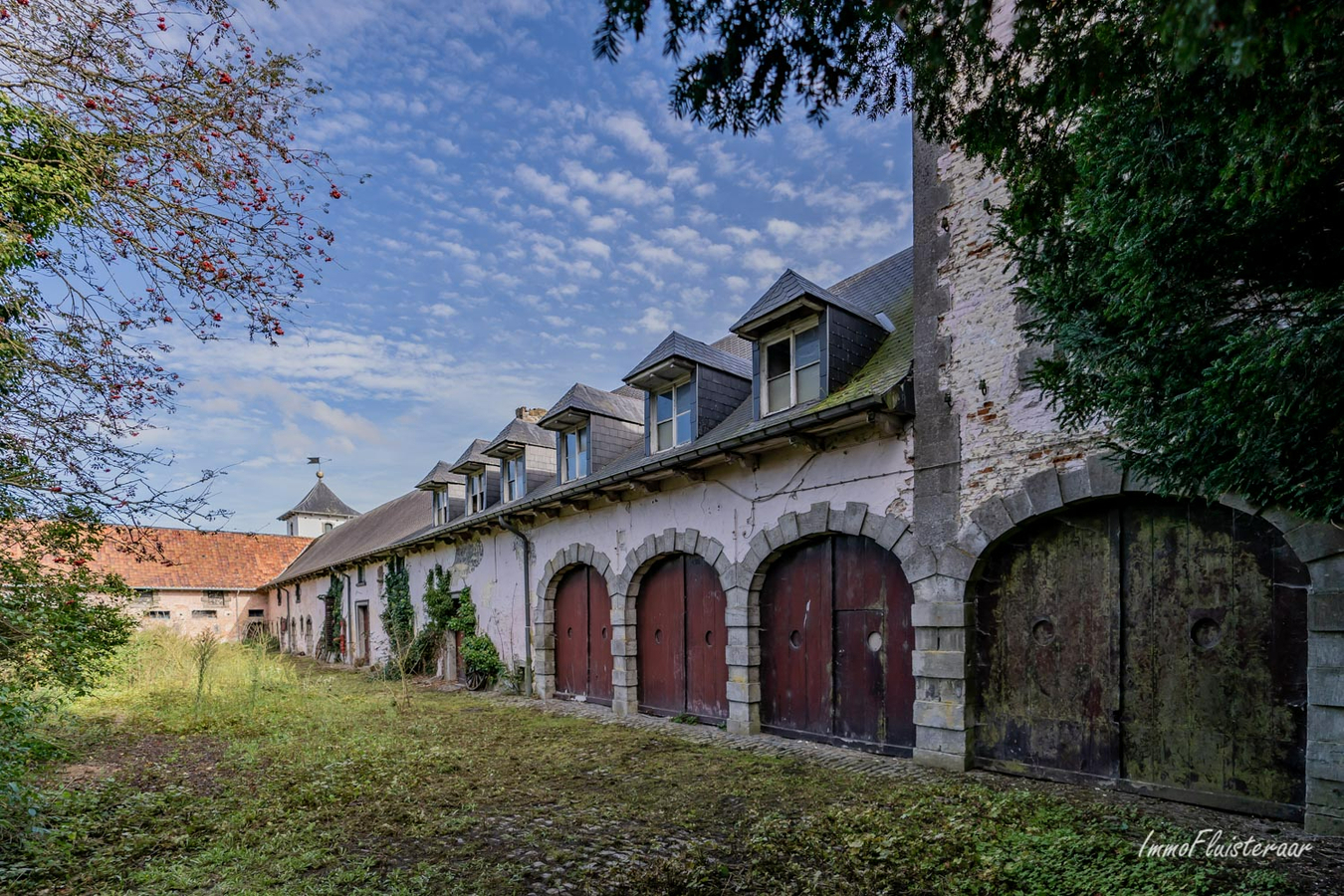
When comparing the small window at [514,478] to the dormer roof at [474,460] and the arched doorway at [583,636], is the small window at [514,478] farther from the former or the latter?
the arched doorway at [583,636]

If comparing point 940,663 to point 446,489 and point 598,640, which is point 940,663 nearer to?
point 598,640

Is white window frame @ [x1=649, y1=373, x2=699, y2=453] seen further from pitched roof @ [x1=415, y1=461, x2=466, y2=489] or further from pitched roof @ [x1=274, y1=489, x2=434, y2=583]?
pitched roof @ [x1=274, y1=489, x2=434, y2=583]

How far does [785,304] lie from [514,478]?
9018mm

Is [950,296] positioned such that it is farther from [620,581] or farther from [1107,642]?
[620,581]

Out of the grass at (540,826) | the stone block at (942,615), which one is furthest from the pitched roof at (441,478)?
the stone block at (942,615)

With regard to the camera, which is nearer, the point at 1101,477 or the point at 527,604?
the point at 1101,477

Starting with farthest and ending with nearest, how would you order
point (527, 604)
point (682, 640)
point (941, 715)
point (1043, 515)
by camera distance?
point (527, 604)
point (682, 640)
point (941, 715)
point (1043, 515)

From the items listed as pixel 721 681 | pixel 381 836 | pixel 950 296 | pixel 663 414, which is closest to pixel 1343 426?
pixel 950 296

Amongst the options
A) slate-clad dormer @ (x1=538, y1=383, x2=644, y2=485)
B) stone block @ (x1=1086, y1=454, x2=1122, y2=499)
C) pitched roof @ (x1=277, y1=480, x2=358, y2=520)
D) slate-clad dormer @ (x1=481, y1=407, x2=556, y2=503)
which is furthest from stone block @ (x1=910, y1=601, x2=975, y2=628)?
pitched roof @ (x1=277, y1=480, x2=358, y2=520)

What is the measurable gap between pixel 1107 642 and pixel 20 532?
26.0 ft

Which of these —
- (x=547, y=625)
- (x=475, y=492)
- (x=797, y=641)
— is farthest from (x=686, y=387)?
(x=475, y=492)

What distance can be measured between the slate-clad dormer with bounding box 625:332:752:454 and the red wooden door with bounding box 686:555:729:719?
6.68ft

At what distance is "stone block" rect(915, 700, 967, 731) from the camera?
647 cm

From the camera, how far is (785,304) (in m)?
8.37
